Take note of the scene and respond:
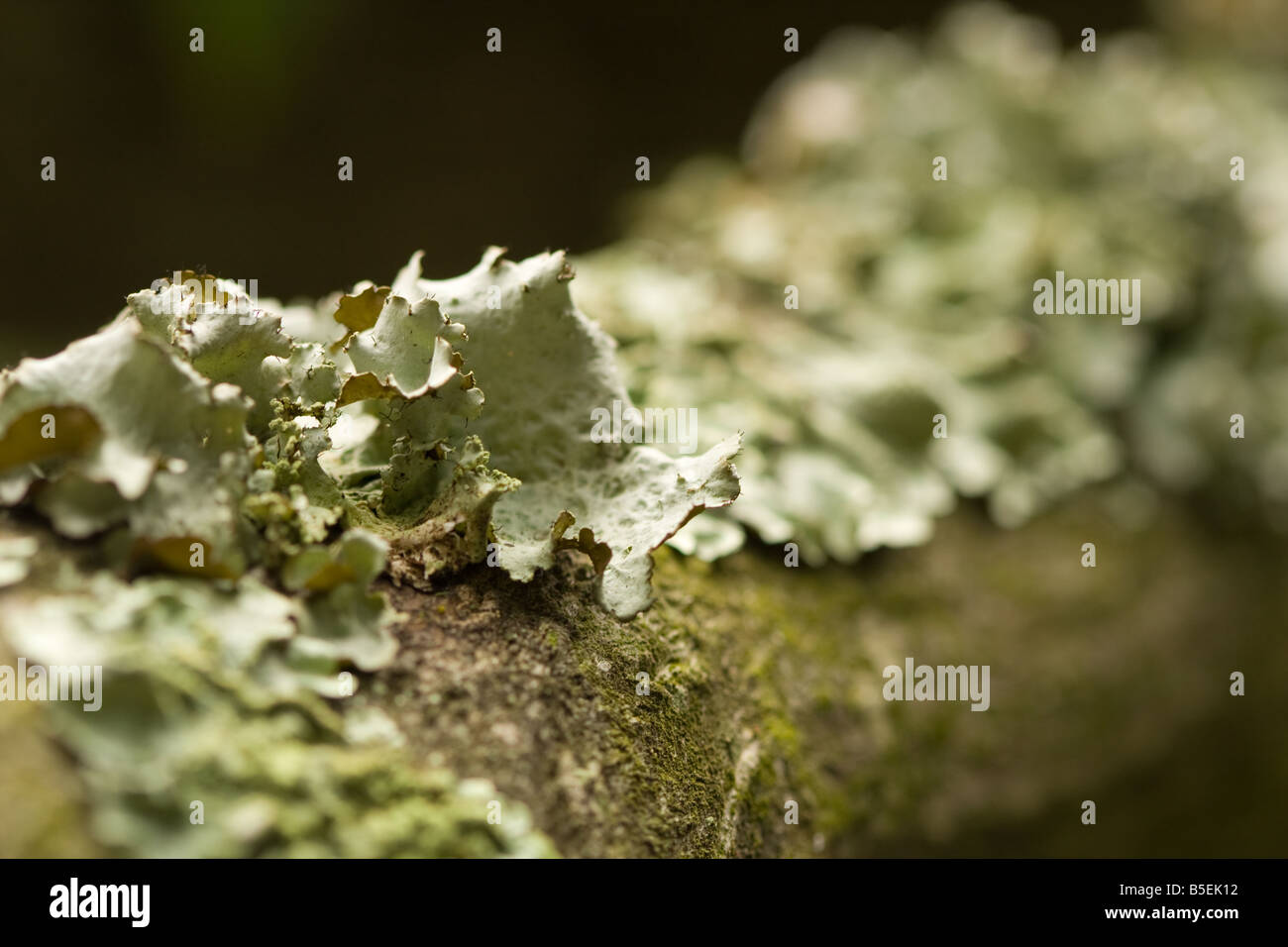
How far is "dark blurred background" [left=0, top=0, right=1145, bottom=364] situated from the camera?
2975 millimetres

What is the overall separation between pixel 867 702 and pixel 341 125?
9.17ft

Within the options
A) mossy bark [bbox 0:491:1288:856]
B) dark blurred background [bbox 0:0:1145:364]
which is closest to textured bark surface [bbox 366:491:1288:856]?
mossy bark [bbox 0:491:1288:856]

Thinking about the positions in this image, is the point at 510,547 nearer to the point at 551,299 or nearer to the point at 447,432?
the point at 447,432

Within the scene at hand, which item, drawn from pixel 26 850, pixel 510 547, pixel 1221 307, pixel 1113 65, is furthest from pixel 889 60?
pixel 26 850

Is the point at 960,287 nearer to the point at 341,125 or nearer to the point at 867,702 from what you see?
the point at 867,702

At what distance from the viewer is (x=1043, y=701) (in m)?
1.48

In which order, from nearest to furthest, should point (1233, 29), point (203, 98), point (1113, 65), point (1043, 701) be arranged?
point (1043, 701)
point (1113, 65)
point (1233, 29)
point (203, 98)

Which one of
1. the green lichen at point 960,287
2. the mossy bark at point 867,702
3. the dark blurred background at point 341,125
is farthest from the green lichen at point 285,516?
the dark blurred background at point 341,125

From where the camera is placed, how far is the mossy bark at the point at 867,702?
82 cm

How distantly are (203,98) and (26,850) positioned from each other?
9.90 feet

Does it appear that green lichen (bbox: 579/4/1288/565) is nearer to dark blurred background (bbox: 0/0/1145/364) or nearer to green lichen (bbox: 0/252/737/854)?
green lichen (bbox: 0/252/737/854)

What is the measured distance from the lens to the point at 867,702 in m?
1.25

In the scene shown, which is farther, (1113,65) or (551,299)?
(1113,65)

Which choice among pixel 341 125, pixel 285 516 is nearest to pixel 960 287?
pixel 285 516
